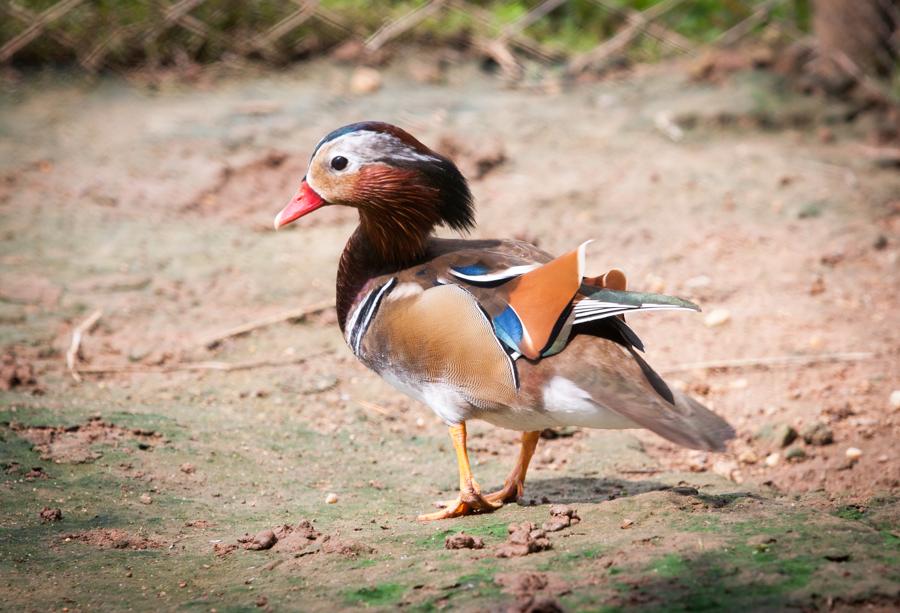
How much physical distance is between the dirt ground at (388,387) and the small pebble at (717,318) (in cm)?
2

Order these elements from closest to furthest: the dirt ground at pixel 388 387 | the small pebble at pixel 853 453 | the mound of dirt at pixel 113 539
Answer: the dirt ground at pixel 388 387
the mound of dirt at pixel 113 539
the small pebble at pixel 853 453

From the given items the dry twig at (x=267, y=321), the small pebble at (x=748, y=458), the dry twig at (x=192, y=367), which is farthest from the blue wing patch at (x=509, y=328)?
the dry twig at (x=267, y=321)

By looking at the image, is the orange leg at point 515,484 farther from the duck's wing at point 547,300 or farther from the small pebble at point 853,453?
the small pebble at point 853,453

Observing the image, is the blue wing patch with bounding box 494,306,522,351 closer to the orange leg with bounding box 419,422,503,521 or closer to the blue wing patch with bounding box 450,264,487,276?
the blue wing patch with bounding box 450,264,487,276

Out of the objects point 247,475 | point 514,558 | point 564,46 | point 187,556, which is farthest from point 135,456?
point 564,46

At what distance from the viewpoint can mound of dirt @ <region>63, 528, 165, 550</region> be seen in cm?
311

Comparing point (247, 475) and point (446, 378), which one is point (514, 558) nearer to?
point (446, 378)

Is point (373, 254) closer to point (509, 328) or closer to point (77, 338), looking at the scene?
point (509, 328)

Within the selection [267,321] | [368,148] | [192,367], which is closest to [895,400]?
[368,148]

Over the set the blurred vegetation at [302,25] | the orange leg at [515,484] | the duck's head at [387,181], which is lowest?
the orange leg at [515,484]

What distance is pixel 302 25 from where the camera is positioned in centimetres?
804

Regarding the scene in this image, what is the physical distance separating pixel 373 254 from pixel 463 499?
3.04 ft

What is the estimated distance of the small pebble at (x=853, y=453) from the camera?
396 cm

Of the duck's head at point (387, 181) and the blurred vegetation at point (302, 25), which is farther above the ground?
the duck's head at point (387, 181)
